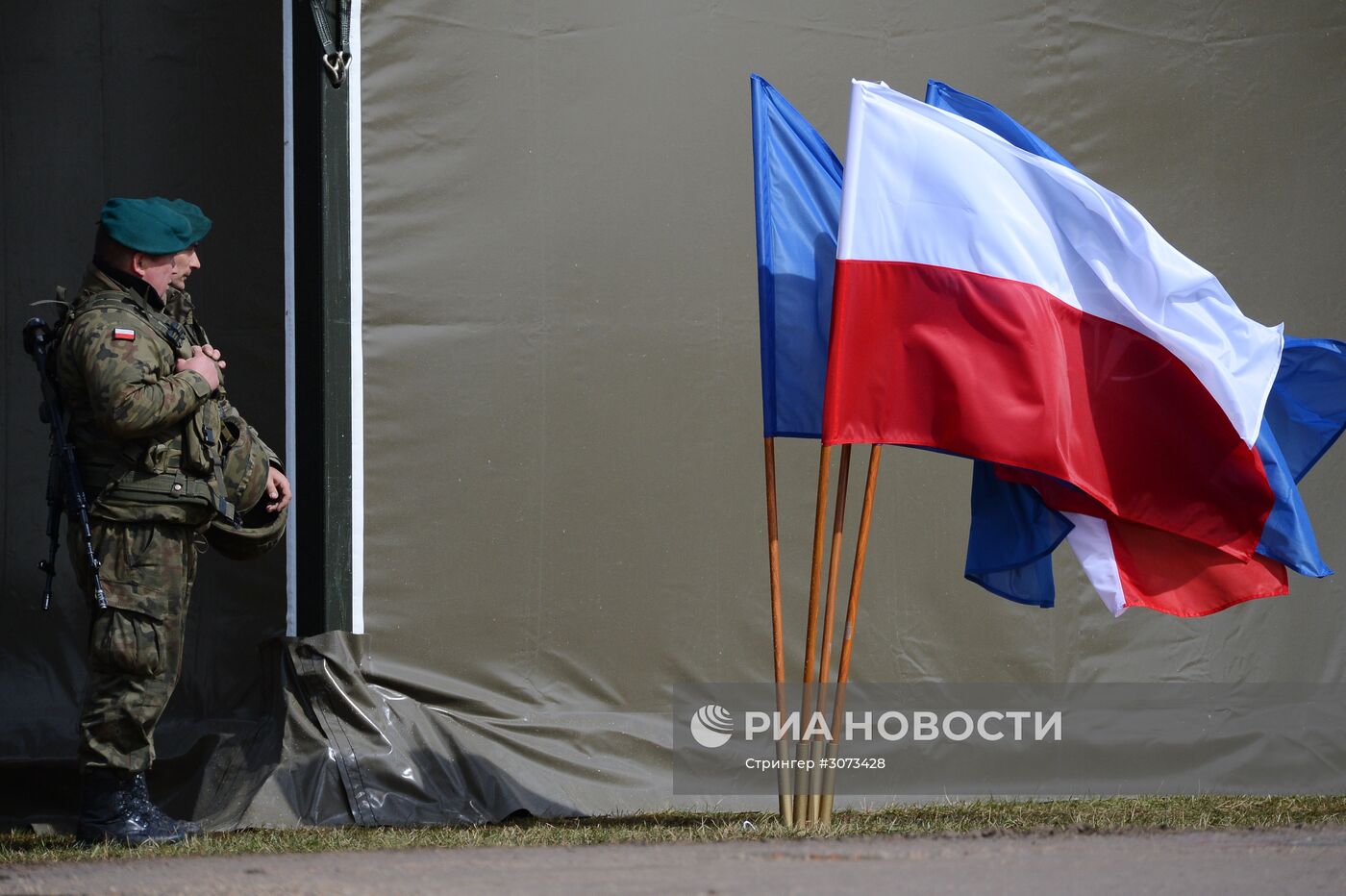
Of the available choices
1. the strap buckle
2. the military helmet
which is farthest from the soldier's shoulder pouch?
the strap buckle

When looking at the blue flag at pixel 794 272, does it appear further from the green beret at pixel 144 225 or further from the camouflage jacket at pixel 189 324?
the green beret at pixel 144 225

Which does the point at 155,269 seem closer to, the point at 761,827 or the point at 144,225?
the point at 144,225

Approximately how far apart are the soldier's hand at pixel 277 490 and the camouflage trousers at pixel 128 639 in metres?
0.40

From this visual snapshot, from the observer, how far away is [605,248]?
5.22 m

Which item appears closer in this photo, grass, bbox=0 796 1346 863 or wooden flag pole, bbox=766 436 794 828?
grass, bbox=0 796 1346 863

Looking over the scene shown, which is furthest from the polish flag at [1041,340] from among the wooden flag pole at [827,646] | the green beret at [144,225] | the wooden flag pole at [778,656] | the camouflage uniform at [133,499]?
the green beret at [144,225]

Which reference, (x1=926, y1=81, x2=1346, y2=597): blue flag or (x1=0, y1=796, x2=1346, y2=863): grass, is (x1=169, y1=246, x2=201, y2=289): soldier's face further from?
(x1=926, y1=81, x2=1346, y2=597): blue flag

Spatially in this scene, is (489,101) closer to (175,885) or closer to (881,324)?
(881,324)

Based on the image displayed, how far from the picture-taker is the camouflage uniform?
4117 mm

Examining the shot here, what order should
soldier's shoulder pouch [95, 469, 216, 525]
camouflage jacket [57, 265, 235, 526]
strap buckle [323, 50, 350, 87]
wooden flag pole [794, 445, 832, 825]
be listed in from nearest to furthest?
camouflage jacket [57, 265, 235, 526]
soldier's shoulder pouch [95, 469, 216, 525]
wooden flag pole [794, 445, 832, 825]
strap buckle [323, 50, 350, 87]

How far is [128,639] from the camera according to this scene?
13.6ft

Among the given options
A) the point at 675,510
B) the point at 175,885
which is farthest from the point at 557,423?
the point at 175,885

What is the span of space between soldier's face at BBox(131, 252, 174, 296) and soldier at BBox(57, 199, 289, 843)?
0.4 inches

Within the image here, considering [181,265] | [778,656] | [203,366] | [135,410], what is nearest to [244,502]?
[203,366]
